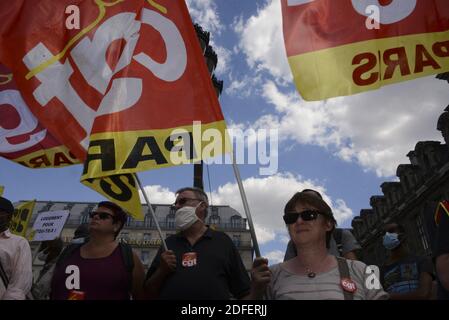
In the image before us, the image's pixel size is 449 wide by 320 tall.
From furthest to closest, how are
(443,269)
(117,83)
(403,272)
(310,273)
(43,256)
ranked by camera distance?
(43,256), (403,272), (117,83), (443,269), (310,273)

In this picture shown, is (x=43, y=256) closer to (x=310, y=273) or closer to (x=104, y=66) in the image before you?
(x=104, y=66)

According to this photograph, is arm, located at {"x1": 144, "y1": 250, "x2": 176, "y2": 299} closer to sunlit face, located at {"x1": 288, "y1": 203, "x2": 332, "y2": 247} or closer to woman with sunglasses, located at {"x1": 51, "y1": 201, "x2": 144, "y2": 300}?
woman with sunglasses, located at {"x1": 51, "y1": 201, "x2": 144, "y2": 300}

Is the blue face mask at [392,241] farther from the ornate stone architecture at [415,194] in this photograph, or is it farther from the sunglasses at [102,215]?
the ornate stone architecture at [415,194]

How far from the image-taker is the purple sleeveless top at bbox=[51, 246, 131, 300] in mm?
3391

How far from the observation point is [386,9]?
3908 mm

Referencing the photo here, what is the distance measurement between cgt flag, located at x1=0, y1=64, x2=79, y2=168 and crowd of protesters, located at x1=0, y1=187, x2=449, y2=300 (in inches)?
53.8

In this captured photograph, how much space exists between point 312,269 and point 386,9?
2.76 meters

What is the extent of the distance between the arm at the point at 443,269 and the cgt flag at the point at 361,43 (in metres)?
1.61

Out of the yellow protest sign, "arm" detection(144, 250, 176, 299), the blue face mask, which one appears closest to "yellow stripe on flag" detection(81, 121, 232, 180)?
"arm" detection(144, 250, 176, 299)

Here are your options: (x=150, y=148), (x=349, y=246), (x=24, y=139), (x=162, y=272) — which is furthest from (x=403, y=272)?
(x=24, y=139)

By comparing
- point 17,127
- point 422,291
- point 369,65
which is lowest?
point 422,291

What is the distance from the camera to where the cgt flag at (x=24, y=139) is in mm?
5105

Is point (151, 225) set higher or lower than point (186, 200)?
higher
